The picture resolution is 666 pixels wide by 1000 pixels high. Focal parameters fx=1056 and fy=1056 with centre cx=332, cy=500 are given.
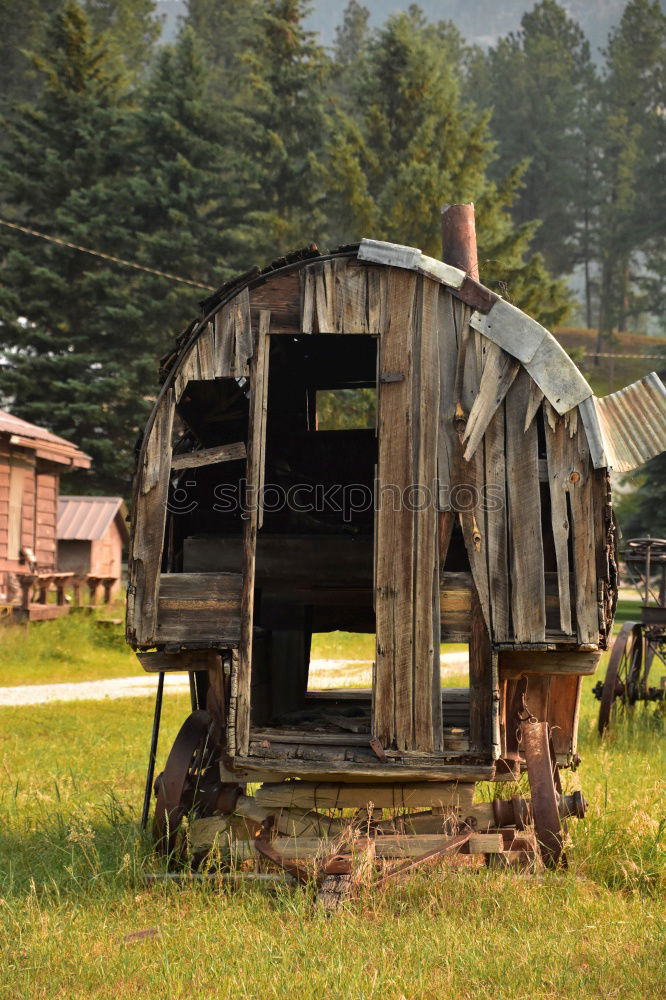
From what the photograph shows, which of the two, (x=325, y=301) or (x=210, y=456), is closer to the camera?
(x=325, y=301)

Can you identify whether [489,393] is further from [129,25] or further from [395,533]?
[129,25]

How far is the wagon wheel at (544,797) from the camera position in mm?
6613

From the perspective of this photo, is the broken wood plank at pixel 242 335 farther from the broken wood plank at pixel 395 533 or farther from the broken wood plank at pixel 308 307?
the broken wood plank at pixel 395 533

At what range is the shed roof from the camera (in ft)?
67.3

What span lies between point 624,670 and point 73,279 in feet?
84.6

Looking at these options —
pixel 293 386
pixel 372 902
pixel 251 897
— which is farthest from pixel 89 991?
pixel 293 386

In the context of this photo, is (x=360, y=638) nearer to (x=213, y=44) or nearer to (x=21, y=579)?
(x=21, y=579)

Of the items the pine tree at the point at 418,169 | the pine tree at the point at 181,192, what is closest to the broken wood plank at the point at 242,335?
the pine tree at the point at 418,169

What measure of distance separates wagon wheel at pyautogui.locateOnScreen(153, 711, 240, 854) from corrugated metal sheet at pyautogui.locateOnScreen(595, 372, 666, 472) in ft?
10.9

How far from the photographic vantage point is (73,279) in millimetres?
34250

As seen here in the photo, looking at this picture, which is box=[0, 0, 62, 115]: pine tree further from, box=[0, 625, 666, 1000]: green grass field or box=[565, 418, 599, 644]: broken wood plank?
box=[565, 418, 599, 644]: broken wood plank

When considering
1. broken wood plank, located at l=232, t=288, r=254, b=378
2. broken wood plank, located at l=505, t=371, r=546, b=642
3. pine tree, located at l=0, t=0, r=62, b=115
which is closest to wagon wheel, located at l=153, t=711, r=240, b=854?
broken wood plank, located at l=505, t=371, r=546, b=642

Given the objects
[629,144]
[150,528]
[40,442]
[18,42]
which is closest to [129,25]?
[18,42]

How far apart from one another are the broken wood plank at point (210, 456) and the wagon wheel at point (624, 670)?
6.10 meters
